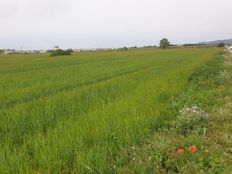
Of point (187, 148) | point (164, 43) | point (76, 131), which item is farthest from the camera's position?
point (164, 43)

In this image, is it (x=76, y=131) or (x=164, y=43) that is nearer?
(x=76, y=131)

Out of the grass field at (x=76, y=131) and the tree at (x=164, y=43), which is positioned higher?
the tree at (x=164, y=43)

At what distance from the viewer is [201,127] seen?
5.24 m

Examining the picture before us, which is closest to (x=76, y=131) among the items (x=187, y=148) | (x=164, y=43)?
(x=187, y=148)

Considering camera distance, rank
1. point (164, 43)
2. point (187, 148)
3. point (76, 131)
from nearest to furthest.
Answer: point (187, 148)
point (76, 131)
point (164, 43)

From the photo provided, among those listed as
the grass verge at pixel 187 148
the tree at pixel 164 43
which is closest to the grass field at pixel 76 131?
the grass verge at pixel 187 148

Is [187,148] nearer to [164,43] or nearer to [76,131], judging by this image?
[76,131]

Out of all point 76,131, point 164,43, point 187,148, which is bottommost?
point 187,148

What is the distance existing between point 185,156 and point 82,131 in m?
1.88

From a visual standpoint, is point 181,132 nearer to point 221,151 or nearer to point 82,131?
point 221,151

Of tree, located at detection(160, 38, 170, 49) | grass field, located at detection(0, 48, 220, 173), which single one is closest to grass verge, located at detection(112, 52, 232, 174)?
grass field, located at detection(0, 48, 220, 173)

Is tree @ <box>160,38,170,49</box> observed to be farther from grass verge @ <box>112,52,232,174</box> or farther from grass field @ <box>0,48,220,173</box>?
grass verge @ <box>112,52,232,174</box>

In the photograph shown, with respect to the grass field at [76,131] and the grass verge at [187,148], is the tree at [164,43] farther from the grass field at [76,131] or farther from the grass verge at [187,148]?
the grass verge at [187,148]

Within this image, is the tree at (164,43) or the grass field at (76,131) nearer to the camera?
the grass field at (76,131)
